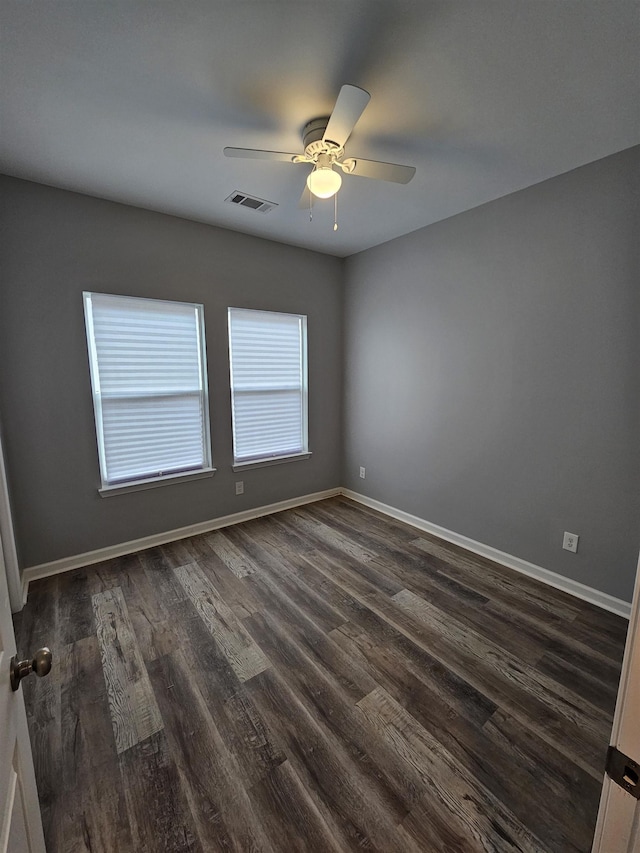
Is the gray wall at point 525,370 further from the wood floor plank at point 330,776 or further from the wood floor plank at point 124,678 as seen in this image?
the wood floor plank at point 124,678

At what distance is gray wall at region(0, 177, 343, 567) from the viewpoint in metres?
2.34

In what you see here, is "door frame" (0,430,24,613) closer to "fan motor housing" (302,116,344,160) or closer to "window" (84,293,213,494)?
"window" (84,293,213,494)

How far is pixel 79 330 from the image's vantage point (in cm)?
254

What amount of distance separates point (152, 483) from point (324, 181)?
250cm

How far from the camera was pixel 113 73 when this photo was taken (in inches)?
58.6

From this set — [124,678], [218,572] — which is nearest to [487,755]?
[124,678]

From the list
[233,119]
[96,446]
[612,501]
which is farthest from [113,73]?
[612,501]

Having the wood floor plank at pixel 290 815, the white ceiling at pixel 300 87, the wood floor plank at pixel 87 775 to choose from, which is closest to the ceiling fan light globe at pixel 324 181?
the white ceiling at pixel 300 87

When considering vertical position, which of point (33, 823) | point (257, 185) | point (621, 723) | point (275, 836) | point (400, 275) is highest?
point (257, 185)

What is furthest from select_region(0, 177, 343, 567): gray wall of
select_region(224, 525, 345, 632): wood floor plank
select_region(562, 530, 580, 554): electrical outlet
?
select_region(562, 530, 580, 554): electrical outlet

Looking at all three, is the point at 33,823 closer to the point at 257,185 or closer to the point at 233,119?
the point at 233,119

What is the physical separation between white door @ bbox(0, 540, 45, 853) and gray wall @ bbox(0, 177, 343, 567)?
6.70 feet

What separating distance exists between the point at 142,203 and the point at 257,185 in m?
0.95

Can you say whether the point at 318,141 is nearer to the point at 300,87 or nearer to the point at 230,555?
the point at 300,87
